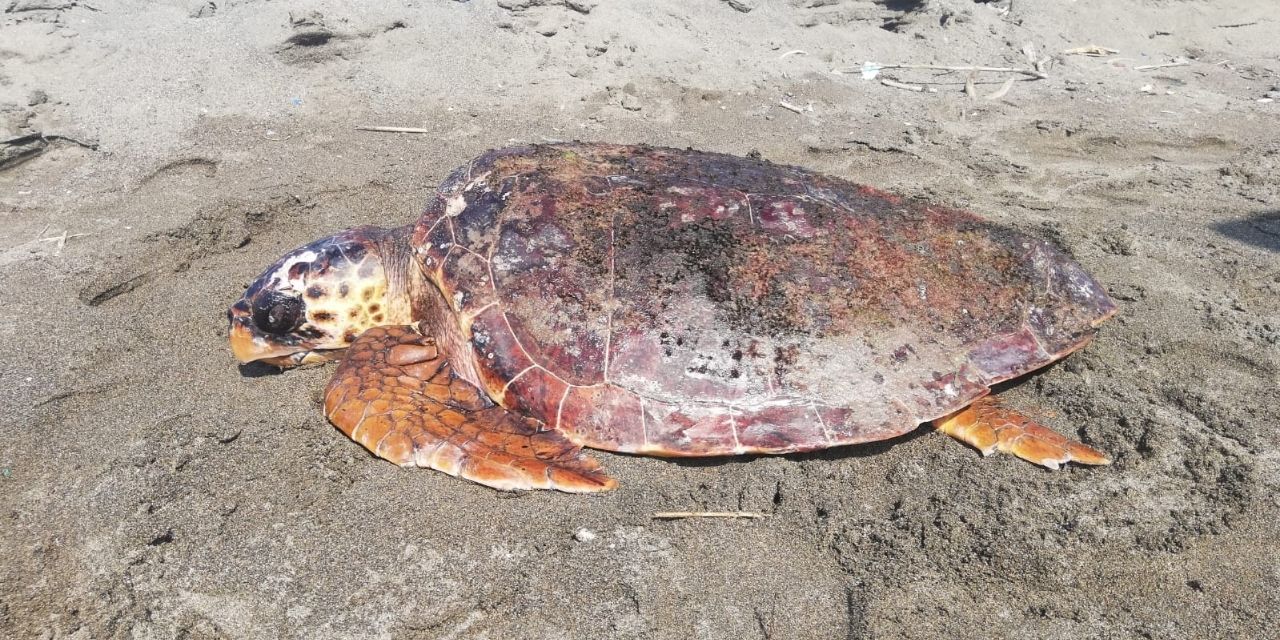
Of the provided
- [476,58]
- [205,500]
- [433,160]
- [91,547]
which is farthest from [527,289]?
[476,58]

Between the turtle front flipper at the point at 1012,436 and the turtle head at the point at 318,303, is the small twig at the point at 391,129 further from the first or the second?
the turtle front flipper at the point at 1012,436

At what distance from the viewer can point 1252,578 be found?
1.60 meters

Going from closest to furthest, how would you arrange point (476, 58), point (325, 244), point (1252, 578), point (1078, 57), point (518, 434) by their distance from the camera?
point (1252, 578)
point (518, 434)
point (325, 244)
point (476, 58)
point (1078, 57)

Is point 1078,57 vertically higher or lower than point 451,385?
higher

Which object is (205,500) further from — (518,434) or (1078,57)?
(1078,57)

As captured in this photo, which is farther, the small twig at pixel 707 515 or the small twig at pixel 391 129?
the small twig at pixel 391 129

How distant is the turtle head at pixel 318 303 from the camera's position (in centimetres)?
236

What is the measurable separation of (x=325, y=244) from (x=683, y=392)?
142 cm

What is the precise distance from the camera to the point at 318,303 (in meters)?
2.41

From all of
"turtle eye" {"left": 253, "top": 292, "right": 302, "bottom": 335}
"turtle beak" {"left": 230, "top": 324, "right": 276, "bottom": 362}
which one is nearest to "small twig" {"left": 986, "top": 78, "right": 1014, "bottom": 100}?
"turtle eye" {"left": 253, "top": 292, "right": 302, "bottom": 335}

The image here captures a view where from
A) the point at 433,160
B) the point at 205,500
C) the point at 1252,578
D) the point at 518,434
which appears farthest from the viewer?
the point at 433,160

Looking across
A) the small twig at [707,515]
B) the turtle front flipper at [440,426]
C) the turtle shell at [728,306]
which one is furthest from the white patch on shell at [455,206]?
the small twig at [707,515]

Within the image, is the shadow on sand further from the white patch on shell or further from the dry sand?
the white patch on shell

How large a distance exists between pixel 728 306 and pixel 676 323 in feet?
0.52
